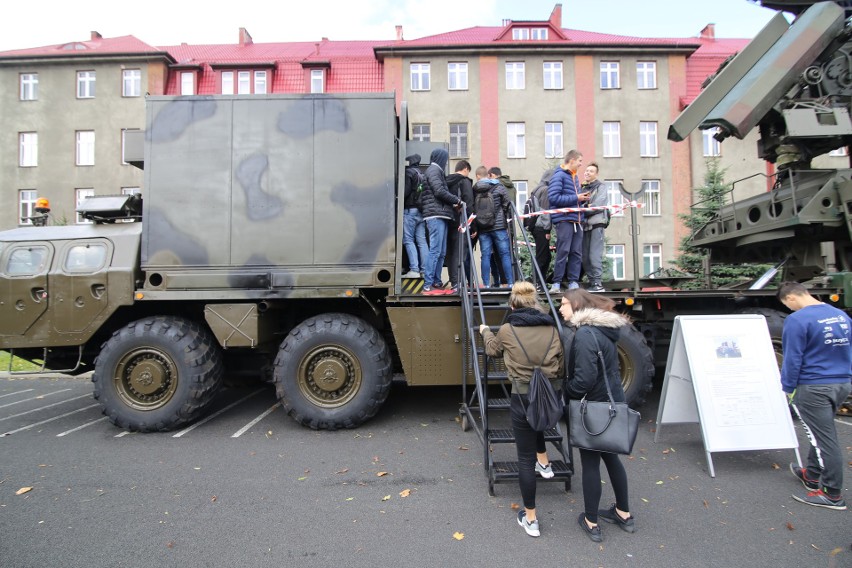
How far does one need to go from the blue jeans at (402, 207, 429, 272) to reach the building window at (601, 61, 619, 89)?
21672 mm

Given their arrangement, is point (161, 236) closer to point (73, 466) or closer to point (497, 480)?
point (73, 466)

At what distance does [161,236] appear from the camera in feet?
18.5

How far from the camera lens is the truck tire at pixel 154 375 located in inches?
216

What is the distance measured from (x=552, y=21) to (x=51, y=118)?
2744 centimetres

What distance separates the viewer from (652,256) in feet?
75.8

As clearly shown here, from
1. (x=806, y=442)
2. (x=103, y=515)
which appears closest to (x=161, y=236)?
(x=103, y=515)

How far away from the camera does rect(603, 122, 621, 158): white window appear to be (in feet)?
76.6

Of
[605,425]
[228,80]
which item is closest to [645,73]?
[228,80]

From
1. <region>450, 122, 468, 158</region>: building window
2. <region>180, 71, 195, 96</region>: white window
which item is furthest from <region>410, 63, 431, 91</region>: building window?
<region>180, 71, 195, 96</region>: white window

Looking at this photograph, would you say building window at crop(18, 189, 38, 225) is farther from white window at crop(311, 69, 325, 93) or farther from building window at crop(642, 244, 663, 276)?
building window at crop(642, 244, 663, 276)

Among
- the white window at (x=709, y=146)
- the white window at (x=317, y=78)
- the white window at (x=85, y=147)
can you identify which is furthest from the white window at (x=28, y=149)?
the white window at (x=709, y=146)

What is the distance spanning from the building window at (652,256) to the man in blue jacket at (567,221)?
18.8 m

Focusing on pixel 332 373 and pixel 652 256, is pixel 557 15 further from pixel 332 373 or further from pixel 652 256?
pixel 332 373

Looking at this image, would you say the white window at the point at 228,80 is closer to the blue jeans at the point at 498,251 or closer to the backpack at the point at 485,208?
the backpack at the point at 485,208
